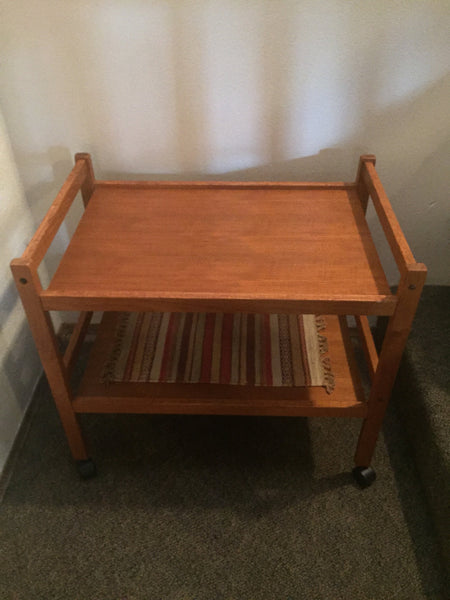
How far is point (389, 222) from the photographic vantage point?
100 cm

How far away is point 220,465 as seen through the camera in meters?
1.29

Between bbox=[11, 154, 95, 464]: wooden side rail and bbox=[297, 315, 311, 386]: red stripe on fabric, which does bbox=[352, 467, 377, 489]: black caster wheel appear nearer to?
bbox=[297, 315, 311, 386]: red stripe on fabric

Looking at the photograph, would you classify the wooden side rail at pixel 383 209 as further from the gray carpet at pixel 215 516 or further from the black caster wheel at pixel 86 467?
the black caster wheel at pixel 86 467

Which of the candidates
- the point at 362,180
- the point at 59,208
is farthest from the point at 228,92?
the point at 59,208

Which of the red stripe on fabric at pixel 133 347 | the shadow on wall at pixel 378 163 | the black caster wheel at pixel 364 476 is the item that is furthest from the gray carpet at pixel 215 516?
the shadow on wall at pixel 378 163

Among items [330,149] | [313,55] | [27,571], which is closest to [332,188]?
[330,149]

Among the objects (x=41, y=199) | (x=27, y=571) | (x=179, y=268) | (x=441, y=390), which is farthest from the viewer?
(x=41, y=199)

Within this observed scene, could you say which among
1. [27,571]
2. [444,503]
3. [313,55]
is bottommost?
[27,571]

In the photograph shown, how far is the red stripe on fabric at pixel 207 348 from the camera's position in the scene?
46.3 inches

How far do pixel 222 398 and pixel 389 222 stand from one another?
53cm

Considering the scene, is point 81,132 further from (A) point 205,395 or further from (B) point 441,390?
(B) point 441,390

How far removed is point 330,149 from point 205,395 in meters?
0.70

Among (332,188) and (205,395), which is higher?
(332,188)

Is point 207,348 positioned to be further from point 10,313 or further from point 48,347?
point 10,313
